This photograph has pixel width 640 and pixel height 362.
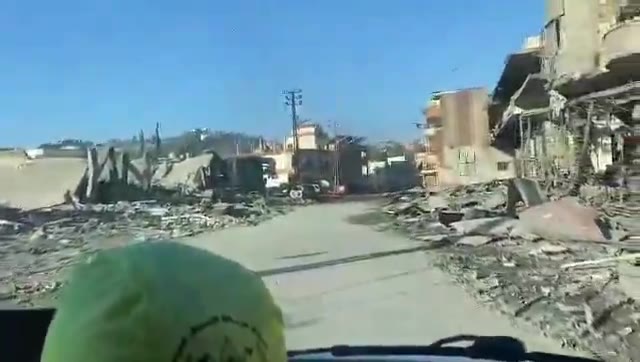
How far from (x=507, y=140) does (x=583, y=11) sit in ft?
21.2

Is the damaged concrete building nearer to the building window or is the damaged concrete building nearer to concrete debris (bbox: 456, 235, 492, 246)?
the building window

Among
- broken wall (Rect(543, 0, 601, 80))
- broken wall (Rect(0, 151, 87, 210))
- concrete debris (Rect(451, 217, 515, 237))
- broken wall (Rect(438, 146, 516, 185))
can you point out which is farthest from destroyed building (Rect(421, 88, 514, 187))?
broken wall (Rect(543, 0, 601, 80))

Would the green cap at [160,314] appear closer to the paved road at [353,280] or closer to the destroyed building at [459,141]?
the paved road at [353,280]

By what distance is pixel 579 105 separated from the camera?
334 inches

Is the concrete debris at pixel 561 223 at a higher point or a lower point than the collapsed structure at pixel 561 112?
lower

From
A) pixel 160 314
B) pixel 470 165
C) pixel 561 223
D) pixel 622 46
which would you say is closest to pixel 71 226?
pixel 470 165

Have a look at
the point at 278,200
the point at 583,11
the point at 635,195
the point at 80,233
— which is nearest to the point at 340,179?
the point at 278,200

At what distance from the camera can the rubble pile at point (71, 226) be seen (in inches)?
95.3

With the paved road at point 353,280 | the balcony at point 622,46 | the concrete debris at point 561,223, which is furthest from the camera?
Answer: the balcony at point 622,46

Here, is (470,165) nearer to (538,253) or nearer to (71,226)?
(538,253)

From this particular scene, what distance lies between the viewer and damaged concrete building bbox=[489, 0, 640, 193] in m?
6.78

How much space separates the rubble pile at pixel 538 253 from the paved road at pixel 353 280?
146 millimetres

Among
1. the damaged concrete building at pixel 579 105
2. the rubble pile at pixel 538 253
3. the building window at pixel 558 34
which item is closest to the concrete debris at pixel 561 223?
the rubble pile at pixel 538 253

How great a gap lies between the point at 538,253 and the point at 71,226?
2.46 meters
